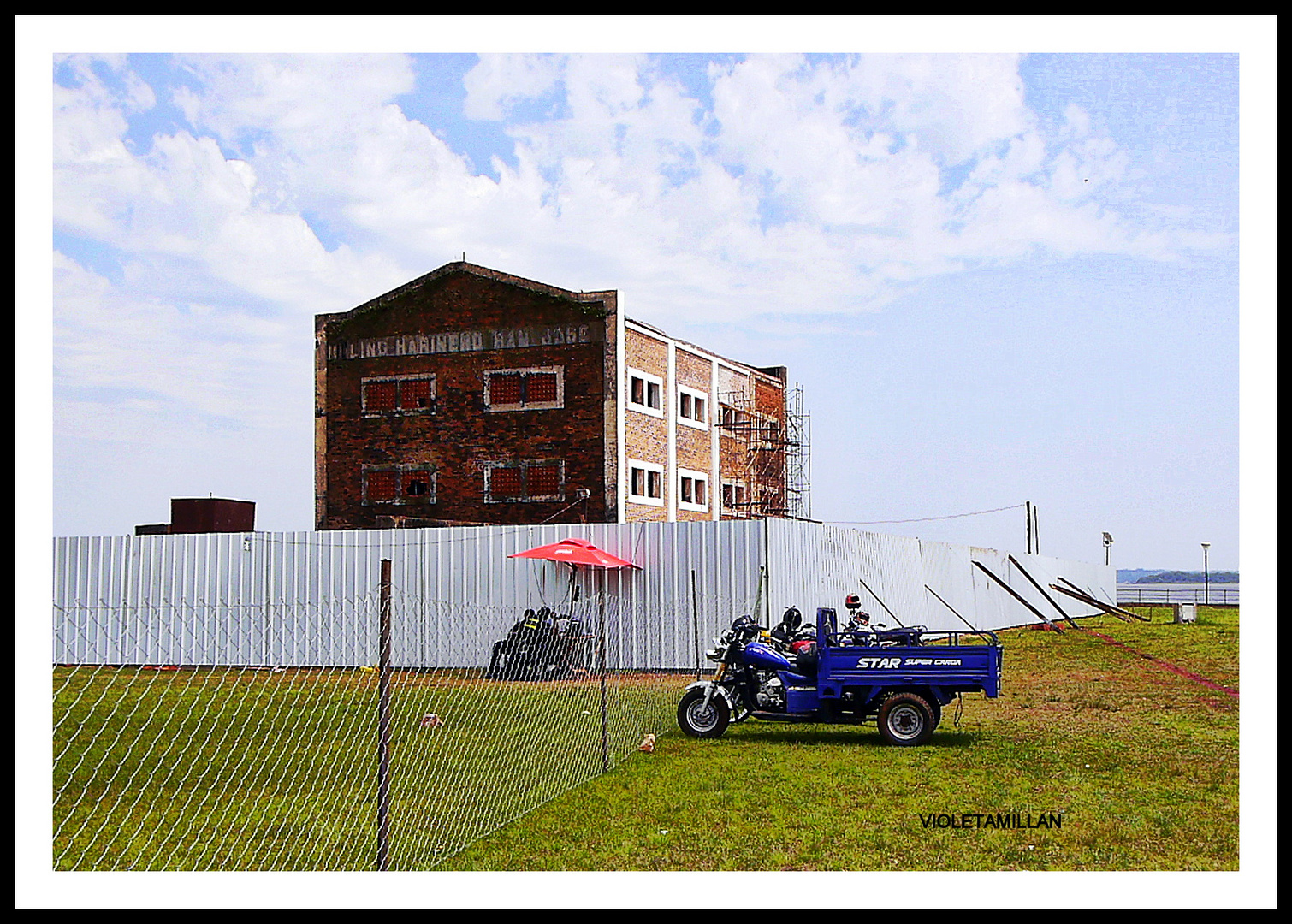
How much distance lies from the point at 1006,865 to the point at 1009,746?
5225 millimetres

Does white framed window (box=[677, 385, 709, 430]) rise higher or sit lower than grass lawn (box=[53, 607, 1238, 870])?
higher

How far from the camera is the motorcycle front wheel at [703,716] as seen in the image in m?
13.1

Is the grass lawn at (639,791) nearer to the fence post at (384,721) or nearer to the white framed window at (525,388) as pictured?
the fence post at (384,721)

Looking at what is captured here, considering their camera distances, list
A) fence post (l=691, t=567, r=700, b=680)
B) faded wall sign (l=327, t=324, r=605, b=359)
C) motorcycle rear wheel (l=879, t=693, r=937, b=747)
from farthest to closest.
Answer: faded wall sign (l=327, t=324, r=605, b=359), fence post (l=691, t=567, r=700, b=680), motorcycle rear wheel (l=879, t=693, r=937, b=747)

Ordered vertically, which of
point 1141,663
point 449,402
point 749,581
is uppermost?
point 449,402

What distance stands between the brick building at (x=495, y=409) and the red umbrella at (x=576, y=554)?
543 inches

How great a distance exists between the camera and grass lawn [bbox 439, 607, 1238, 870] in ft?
25.0

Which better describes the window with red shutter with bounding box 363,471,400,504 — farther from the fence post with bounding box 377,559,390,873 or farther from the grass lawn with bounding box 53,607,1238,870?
the fence post with bounding box 377,559,390,873

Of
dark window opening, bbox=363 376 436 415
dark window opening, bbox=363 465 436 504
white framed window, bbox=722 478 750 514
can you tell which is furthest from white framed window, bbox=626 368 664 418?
dark window opening, bbox=363 465 436 504

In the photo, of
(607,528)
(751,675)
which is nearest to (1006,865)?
(751,675)

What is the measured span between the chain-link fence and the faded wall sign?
567 inches

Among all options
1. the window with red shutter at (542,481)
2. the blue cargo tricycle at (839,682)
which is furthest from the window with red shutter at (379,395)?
the blue cargo tricycle at (839,682)
